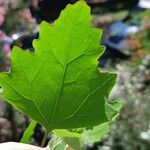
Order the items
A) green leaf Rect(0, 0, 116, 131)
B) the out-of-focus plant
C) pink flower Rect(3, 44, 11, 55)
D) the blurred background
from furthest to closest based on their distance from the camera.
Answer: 1. pink flower Rect(3, 44, 11, 55)
2. the blurred background
3. the out-of-focus plant
4. green leaf Rect(0, 0, 116, 131)

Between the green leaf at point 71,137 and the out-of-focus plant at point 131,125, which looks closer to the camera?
the green leaf at point 71,137

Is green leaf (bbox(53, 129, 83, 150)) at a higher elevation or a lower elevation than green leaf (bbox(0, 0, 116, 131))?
lower

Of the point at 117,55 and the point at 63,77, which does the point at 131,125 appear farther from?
the point at 63,77

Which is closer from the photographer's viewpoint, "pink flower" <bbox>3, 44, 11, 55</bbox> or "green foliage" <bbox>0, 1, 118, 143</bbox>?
"green foliage" <bbox>0, 1, 118, 143</bbox>

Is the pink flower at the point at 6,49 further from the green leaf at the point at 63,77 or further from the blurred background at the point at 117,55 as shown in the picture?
the green leaf at the point at 63,77

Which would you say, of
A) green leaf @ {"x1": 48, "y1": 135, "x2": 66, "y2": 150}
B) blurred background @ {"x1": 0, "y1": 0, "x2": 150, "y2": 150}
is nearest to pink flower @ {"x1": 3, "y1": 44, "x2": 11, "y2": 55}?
blurred background @ {"x1": 0, "y1": 0, "x2": 150, "y2": 150}

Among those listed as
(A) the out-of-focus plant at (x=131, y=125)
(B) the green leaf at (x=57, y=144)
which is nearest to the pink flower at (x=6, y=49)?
(A) the out-of-focus plant at (x=131, y=125)

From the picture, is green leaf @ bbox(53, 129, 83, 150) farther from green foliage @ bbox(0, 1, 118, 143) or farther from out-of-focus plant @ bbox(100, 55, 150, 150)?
out-of-focus plant @ bbox(100, 55, 150, 150)

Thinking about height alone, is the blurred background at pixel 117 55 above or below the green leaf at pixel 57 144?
below
